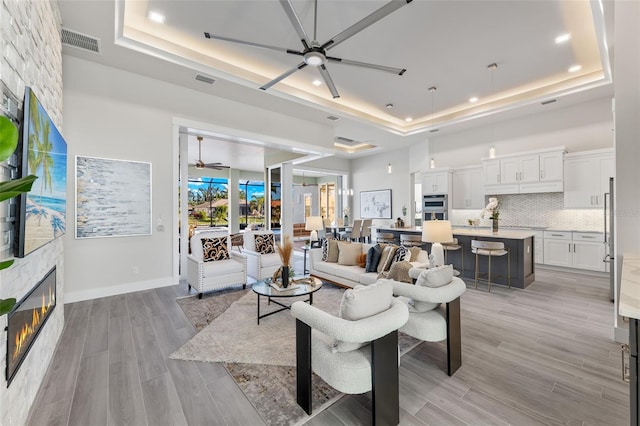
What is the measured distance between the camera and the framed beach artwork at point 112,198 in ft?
13.3

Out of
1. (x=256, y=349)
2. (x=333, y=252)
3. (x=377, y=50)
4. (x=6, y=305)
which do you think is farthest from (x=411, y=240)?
(x=6, y=305)

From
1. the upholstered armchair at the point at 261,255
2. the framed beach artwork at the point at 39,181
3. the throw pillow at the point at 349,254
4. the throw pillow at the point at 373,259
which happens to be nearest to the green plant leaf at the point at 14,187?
the framed beach artwork at the point at 39,181

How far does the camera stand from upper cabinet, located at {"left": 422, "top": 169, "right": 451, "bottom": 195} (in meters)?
7.48

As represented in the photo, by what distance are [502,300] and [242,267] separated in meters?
4.00

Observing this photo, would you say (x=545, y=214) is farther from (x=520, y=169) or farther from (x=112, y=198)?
(x=112, y=198)

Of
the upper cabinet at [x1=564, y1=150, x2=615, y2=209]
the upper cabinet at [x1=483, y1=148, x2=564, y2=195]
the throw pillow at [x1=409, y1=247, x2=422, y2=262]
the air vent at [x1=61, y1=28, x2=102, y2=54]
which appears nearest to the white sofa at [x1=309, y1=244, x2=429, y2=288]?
the throw pillow at [x1=409, y1=247, x2=422, y2=262]

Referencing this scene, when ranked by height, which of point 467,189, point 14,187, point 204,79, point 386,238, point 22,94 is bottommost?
point 386,238

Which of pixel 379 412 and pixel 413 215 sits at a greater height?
pixel 413 215

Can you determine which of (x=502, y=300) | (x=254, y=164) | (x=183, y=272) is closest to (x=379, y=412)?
(x=502, y=300)

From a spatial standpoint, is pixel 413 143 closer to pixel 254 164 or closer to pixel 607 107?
pixel 607 107

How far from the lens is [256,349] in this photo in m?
2.69

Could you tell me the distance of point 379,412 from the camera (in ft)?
5.55

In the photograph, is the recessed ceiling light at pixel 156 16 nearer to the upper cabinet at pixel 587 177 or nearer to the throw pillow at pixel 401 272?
the throw pillow at pixel 401 272

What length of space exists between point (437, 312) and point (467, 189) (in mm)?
5823
